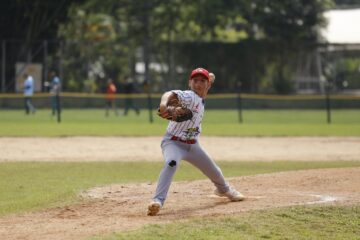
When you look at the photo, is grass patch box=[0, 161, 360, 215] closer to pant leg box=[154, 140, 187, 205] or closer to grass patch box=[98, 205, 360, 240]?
pant leg box=[154, 140, 187, 205]

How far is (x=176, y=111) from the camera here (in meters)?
9.25

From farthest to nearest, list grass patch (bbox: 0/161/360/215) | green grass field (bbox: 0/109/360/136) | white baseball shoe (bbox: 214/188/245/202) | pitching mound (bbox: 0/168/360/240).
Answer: green grass field (bbox: 0/109/360/136) → grass patch (bbox: 0/161/360/215) → white baseball shoe (bbox: 214/188/245/202) → pitching mound (bbox: 0/168/360/240)

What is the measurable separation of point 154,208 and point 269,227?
1426mm

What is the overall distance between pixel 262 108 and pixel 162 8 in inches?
466

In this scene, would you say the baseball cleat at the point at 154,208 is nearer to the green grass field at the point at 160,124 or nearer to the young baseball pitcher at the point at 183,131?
the young baseball pitcher at the point at 183,131

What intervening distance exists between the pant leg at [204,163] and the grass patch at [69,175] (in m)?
1.84

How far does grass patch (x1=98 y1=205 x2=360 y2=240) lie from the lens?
8172mm

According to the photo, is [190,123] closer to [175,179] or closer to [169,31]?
[175,179]

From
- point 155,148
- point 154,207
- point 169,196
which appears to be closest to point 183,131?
point 154,207

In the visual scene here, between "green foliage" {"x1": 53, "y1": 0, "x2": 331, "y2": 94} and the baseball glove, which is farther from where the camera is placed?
"green foliage" {"x1": 53, "y1": 0, "x2": 331, "y2": 94}

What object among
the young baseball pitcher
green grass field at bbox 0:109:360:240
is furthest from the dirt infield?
the young baseball pitcher

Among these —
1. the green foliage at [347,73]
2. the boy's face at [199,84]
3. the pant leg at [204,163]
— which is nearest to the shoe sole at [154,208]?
the pant leg at [204,163]

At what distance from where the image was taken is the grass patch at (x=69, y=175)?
11.2 metres

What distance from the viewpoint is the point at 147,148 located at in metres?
20.8
